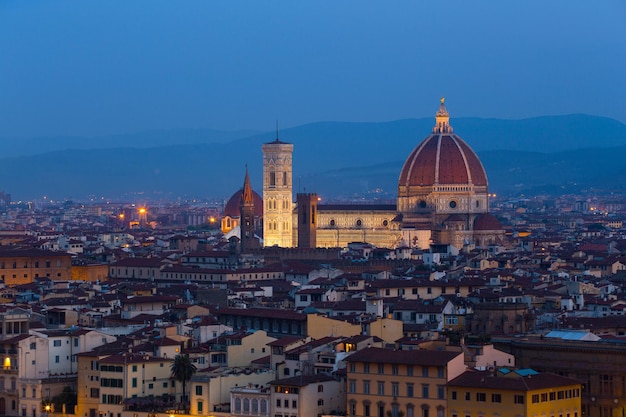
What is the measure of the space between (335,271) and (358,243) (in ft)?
149

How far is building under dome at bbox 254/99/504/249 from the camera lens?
151 m

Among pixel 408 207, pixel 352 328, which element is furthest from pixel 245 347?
pixel 408 207

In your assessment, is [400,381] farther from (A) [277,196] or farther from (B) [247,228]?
(A) [277,196]

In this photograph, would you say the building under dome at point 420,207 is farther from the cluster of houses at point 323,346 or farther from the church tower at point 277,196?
the cluster of houses at point 323,346

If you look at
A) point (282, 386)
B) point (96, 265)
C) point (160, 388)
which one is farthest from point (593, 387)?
point (96, 265)

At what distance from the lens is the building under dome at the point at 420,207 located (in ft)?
495

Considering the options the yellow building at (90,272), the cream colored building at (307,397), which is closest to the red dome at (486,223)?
the yellow building at (90,272)

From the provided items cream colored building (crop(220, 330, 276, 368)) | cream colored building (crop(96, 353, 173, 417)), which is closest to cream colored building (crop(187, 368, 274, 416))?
cream colored building (crop(96, 353, 173, 417))

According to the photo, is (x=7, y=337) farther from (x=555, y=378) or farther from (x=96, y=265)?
(x=96, y=265)

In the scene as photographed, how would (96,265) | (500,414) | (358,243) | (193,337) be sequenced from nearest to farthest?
(500,414), (193,337), (96,265), (358,243)

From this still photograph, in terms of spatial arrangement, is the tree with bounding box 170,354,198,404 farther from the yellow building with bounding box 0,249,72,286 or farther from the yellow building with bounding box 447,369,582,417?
the yellow building with bounding box 0,249,72,286

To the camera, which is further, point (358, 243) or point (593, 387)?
point (358, 243)

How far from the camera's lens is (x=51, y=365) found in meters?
61.8

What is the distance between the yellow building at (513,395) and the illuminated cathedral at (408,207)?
97905 mm
